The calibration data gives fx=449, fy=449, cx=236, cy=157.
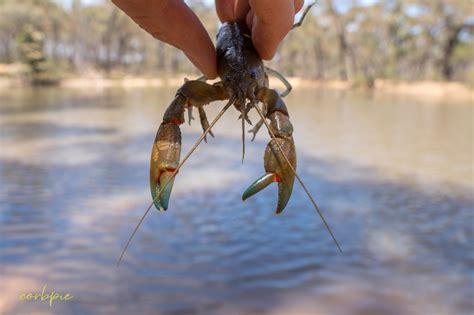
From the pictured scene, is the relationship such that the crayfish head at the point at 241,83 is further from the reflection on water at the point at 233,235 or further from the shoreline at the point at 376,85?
the shoreline at the point at 376,85

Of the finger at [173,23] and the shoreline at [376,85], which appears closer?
the finger at [173,23]

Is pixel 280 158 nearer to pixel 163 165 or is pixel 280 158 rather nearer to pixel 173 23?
pixel 163 165

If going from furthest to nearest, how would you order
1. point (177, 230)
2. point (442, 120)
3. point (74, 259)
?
point (442, 120) < point (177, 230) < point (74, 259)

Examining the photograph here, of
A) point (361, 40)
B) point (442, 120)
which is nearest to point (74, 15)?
point (361, 40)

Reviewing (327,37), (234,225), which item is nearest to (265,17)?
(234,225)

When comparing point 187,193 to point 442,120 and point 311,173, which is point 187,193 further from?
point 442,120

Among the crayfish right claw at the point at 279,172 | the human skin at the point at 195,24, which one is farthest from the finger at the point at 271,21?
the crayfish right claw at the point at 279,172
